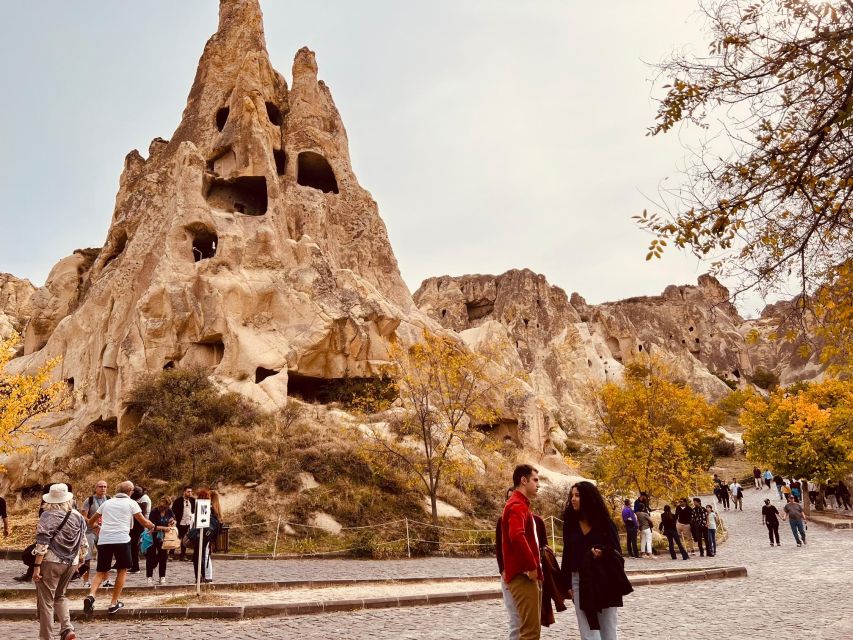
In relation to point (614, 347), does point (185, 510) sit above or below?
below

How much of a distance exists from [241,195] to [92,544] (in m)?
23.1

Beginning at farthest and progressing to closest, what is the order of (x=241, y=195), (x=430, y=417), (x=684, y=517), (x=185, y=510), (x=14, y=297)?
(x=14, y=297)
(x=241, y=195)
(x=430, y=417)
(x=684, y=517)
(x=185, y=510)

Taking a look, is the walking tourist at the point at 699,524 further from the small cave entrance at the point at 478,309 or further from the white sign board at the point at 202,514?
the small cave entrance at the point at 478,309

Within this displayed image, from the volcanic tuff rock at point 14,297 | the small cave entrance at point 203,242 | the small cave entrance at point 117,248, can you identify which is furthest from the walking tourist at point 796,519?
the volcanic tuff rock at point 14,297

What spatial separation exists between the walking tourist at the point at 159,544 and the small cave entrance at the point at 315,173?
25259 millimetres

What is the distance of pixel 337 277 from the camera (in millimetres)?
28297

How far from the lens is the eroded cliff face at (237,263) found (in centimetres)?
2461

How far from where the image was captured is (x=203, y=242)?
95.9 feet

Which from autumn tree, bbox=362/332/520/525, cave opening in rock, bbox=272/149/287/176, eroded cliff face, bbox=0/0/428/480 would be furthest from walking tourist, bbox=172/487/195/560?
cave opening in rock, bbox=272/149/287/176

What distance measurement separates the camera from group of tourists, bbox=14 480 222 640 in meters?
6.44

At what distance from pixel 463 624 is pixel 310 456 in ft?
42.2

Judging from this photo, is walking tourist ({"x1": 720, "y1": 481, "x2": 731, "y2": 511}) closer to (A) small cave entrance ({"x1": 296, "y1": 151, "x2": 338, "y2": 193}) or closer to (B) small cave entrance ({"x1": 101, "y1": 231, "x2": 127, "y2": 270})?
(A) small cave entrance ({"x1": 296, "y1": 151, "x2": 338, "y2": 193})

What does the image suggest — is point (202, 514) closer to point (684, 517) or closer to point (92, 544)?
point (92, 544)

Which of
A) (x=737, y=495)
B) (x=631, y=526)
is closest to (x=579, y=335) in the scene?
(x=737, y=495)
